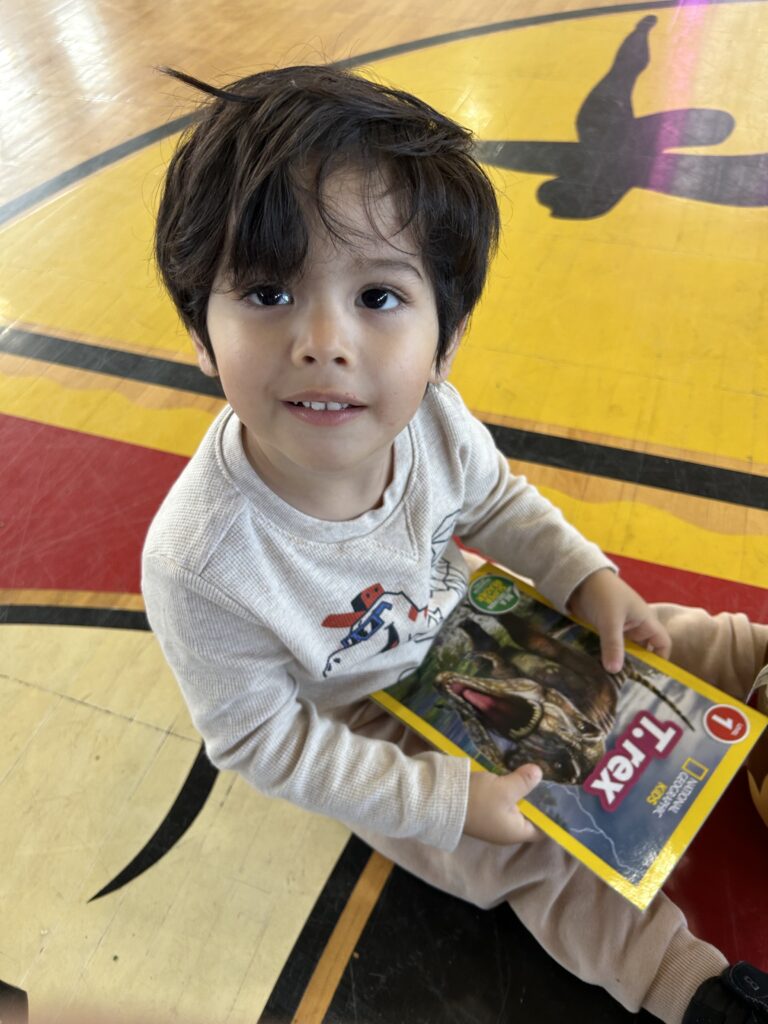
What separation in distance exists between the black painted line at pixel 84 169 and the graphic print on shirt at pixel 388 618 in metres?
1.25

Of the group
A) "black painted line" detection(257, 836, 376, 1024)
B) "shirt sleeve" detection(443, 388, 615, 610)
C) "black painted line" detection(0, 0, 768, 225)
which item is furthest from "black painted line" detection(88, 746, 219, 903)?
"black painted line" detection(0, 0, 768, 225)

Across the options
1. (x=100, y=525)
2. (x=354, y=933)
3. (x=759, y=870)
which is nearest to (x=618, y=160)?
(x=100, y=525)

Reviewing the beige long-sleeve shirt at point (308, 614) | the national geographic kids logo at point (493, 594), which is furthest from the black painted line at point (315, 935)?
the national geographic kids logo at point (493, 594)

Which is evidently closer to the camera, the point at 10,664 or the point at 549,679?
the point at 549,679

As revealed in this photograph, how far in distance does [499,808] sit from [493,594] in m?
0.22

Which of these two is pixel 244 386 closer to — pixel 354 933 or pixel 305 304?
pixel 305 304

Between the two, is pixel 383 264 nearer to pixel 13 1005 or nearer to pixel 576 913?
pixel 576 913

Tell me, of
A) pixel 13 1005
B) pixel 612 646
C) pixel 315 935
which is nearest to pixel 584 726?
pixel 612 646

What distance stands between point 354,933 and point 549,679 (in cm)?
28

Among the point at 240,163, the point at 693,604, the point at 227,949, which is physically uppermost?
the point at 240,163

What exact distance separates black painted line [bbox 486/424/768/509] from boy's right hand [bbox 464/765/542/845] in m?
0.51

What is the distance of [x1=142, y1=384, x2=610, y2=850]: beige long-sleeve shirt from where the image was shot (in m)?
0.56

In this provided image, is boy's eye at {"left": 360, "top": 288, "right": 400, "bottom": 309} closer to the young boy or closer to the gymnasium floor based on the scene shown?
the young boy

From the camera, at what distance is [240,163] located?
1.53 feet
